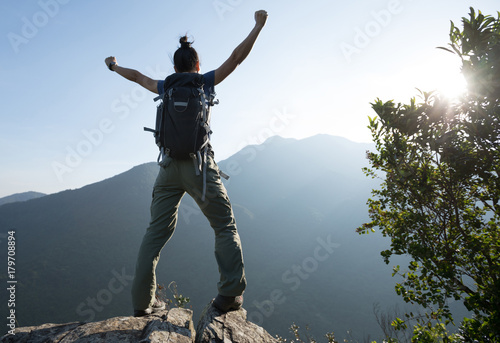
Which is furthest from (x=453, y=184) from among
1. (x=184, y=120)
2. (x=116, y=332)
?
(x=116, y=332)

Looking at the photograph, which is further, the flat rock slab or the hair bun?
the hair bun

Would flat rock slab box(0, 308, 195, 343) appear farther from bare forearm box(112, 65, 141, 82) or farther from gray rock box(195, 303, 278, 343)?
bare forearm box(112, 65, 141, 82)

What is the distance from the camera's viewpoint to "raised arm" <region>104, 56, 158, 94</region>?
287 cm

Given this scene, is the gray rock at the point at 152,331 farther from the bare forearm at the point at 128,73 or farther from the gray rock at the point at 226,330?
the bare forearm at the point at 128,73

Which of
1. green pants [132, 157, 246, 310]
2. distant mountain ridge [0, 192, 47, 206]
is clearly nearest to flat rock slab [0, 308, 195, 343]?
green pants [132, 157, 246, 310]

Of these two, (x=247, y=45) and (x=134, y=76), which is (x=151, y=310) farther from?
(x=247, y=45)

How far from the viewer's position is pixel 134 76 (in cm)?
300

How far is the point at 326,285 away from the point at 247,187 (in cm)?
6473

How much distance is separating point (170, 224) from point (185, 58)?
1.75 m

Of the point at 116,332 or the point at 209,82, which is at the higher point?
the point at 209,82

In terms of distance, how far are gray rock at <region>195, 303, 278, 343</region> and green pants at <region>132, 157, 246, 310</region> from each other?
23cm

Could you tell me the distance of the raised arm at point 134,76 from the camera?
9.41 feet

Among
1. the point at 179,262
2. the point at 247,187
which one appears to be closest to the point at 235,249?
the point at 179,262

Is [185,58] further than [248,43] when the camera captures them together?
Yes
